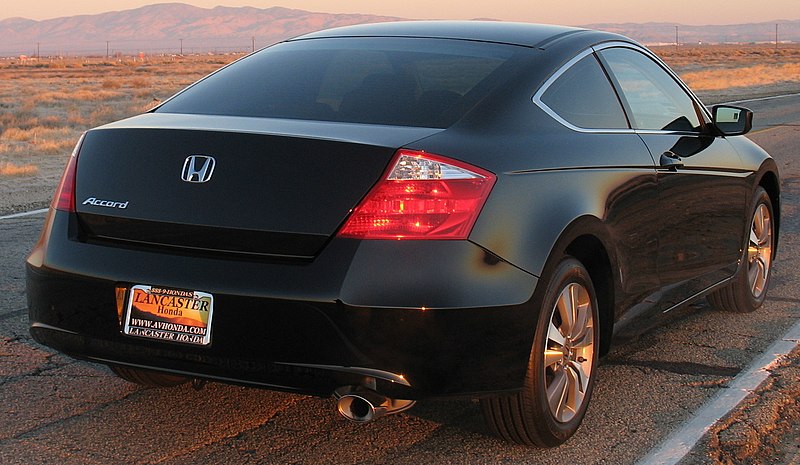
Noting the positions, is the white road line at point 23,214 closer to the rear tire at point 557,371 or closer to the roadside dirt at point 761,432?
the rear tire at point 557,371

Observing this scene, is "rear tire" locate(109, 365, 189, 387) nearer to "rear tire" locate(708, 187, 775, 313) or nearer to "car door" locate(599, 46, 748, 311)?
"car door" locate(599, 46, 748, 311)

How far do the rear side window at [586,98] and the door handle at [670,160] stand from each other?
0.25 meters

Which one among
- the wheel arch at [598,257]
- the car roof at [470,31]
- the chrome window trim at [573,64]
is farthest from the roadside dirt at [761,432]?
the car roof at [470,31]

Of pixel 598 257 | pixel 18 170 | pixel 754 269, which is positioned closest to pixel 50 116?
pixel 18 170

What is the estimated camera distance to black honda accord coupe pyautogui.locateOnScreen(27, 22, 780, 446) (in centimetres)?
338

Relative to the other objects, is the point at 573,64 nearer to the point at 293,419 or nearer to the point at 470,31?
the point at 470,31

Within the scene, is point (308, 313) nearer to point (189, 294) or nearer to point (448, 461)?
point (189, 294)

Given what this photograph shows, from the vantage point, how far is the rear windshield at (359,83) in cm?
391

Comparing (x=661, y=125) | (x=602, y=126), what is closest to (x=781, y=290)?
(x=661, y=125)

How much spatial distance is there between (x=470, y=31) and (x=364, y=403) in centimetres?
190

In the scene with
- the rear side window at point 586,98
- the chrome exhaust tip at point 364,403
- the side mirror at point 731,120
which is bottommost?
the chrome exhaust tip at point 364,403

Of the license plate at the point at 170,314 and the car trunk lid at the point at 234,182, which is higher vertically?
the car trunk lid at the point at 234,182

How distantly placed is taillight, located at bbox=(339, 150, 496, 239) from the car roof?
1169mm

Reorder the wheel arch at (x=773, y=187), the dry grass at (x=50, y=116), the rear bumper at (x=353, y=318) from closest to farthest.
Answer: the rear bumper at (x=353, y=318) < the wheel arch at (x=773, y=187) < the dry grass at (x=50, y=116)
